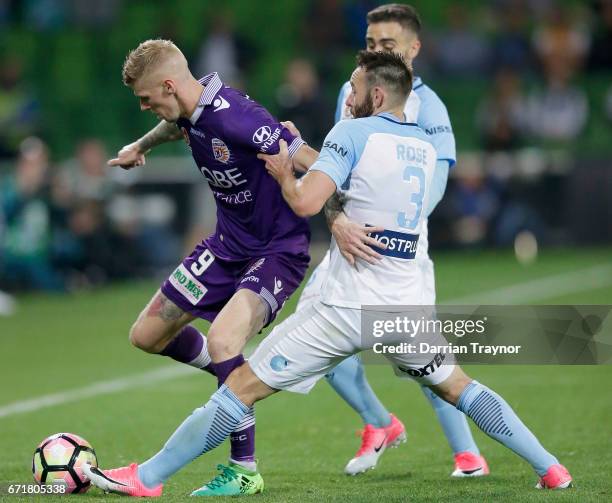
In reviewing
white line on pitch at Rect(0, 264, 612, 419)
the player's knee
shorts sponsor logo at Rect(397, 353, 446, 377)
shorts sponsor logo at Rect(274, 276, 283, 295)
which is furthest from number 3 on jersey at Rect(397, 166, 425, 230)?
white line on pitch at Rect(0, 264, 612, 419)

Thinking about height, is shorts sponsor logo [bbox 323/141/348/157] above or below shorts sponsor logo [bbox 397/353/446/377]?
above

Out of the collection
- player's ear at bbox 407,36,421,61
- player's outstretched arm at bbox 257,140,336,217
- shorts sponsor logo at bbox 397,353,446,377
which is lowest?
shorts sponsor logo at bbox 397,353,446,377

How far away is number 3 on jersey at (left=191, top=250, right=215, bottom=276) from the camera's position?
7.37 m

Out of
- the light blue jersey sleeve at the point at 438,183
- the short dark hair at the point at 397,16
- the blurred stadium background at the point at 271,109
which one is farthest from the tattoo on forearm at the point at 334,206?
the blurred stadium background at the point at 271,109

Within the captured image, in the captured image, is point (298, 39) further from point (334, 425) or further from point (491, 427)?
point (491, 427)

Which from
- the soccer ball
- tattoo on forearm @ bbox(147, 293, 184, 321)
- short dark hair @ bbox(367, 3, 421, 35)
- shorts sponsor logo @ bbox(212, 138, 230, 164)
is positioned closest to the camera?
the soccer ball

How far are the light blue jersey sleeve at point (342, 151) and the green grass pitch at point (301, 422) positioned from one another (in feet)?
5.20

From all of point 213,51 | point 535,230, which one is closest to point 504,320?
point 535,230

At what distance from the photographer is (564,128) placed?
20016 mm

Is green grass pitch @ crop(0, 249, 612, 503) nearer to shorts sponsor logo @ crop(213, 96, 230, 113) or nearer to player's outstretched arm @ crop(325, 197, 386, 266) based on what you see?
player's outstretched arm @ crop(325, 197, 386, 266)

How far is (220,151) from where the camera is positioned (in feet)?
23.0

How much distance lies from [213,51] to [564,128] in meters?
5.46

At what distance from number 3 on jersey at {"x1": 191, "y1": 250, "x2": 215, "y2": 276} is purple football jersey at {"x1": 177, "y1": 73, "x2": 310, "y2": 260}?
0.13 ft

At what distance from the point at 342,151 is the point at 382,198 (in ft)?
1.04
